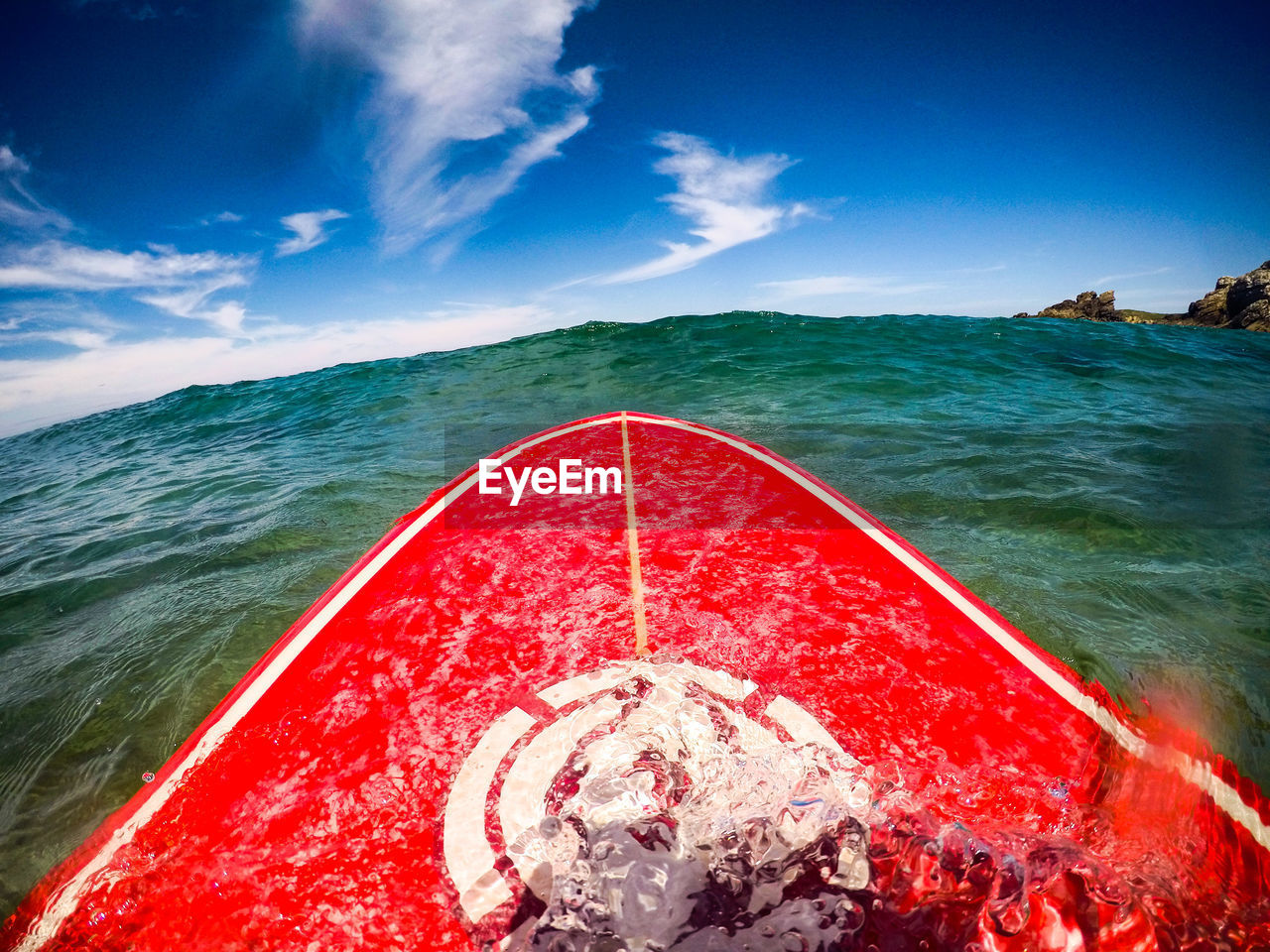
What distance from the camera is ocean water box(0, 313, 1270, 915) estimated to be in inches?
115

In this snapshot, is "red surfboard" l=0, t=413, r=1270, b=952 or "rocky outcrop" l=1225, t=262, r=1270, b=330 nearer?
"red surfboard" l=0, t=413, r=1270, b=952

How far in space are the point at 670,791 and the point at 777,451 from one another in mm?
6237

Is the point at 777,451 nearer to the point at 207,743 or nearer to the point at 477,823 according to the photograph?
the point at 477,823

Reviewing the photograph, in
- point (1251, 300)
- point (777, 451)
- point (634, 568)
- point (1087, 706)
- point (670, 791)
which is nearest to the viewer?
point (670, 791)

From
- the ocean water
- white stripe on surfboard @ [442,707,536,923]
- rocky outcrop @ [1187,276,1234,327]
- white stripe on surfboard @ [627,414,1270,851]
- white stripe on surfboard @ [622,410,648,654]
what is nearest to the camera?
white stripe on surfboard @ [442,707,536,923]

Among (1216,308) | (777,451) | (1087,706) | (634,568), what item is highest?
(1216,308)

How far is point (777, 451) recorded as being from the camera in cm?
719

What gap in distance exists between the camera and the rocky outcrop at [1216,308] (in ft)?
89.7

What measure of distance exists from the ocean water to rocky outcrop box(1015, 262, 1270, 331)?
22140 mm

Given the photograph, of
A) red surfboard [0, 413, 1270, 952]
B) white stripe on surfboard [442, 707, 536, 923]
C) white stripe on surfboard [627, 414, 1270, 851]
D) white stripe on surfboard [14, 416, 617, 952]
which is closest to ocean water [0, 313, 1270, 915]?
white stripe on surfboard [627, 414, 1270, 851]

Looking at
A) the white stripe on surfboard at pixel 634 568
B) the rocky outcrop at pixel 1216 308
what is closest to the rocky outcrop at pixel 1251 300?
the rocky outcrop at pixel 1216 308

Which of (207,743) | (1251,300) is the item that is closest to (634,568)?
(207,743)

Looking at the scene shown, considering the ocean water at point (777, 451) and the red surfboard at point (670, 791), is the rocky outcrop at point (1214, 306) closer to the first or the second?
the ocean water at point (777, 451)

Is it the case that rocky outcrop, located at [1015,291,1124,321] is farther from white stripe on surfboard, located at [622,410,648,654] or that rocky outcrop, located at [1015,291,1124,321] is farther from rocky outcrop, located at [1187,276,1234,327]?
white stripe on surfboard, located at [622,410,648,654]
